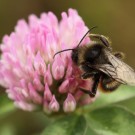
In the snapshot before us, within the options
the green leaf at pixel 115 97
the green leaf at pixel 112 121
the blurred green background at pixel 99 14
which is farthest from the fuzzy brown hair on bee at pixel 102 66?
the blurred green background at pixel 99 14

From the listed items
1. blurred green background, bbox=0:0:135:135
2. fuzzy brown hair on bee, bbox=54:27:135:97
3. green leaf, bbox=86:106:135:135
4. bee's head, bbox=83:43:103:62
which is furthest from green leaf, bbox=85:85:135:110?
blurred green background, bbox=0:0:135:135

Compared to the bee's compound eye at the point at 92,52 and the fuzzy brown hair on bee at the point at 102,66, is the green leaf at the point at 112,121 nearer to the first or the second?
the fuzzy brown hair on bee at the point at 102,66

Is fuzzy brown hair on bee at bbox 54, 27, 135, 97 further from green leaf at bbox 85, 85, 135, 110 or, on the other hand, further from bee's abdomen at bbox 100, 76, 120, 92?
green leaf at bbox 85, 85, 135, 110

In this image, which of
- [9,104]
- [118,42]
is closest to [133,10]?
[118,42]

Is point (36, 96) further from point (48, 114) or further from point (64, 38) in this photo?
point (64, 38)

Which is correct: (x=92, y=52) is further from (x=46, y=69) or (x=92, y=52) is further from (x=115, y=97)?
(x=115, y=97)

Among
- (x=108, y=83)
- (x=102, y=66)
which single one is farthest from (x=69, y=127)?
(x=102, y=66)
